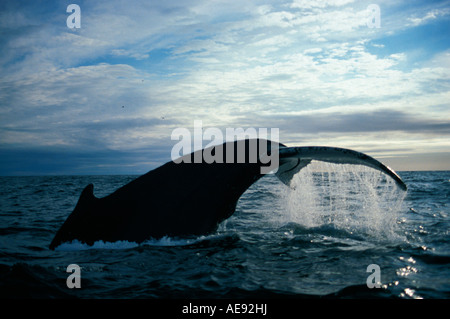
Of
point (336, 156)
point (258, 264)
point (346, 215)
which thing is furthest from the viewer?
point (346, 215)

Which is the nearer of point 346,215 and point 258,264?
point 258,264

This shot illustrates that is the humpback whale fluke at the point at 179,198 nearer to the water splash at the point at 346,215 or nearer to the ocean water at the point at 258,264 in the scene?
the ocean water at the point at 258,264

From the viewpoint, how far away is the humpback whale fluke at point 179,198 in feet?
15.3

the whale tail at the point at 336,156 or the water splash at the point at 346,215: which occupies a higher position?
the whale tail at the point at 336,156

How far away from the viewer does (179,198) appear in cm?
466

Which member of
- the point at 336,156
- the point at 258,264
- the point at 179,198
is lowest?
the point at 258,264

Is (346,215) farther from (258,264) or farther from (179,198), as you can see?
(179,198)

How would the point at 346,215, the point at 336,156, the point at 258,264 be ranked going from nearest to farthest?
the point at 336,156 → the point at 258,264 → the point at 346,215

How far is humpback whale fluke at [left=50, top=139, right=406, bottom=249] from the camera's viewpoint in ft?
15.3

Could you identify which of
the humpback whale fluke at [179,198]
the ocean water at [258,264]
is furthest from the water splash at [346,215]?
the humpback whale fluke at [179,198]

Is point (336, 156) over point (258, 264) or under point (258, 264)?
over

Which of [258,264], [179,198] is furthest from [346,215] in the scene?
[179,198]
